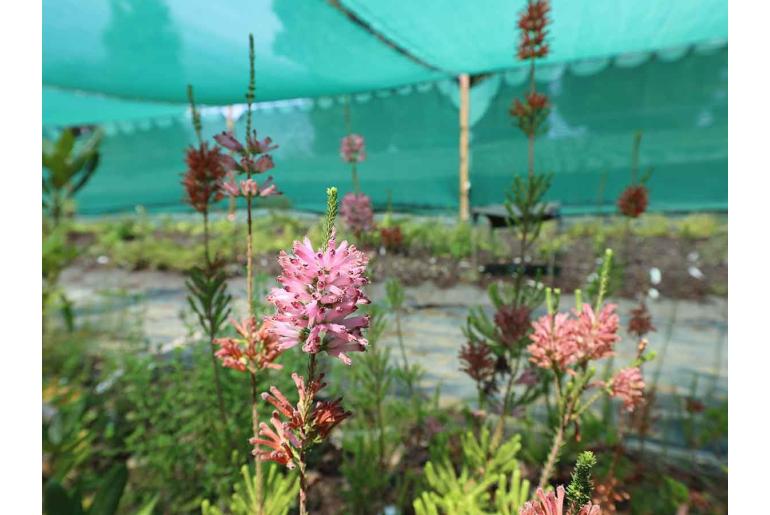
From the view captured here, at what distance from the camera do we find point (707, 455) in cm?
137

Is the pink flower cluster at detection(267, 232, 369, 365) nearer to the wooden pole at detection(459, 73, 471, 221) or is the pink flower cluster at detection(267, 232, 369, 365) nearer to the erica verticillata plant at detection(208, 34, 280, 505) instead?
the erica verticillata plant at detection(208, 34, 280, 505)

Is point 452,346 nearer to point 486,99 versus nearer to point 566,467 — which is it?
point 566,467

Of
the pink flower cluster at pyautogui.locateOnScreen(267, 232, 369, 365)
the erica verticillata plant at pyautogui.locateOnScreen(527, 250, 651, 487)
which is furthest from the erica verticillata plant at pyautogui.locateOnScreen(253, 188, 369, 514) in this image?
the erica verticillata plant at pyautogui.locateOnScreen(527, 250, 651, 487)

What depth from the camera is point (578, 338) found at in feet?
1.87

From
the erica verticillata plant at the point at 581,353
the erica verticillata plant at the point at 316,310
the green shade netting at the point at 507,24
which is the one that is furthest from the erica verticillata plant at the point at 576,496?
the green shade netting at the point at 507,24

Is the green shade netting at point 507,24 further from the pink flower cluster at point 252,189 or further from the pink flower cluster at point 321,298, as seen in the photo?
the pink flower cluster at point 321,298

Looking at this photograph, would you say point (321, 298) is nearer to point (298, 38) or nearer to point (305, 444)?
point (305, 444)

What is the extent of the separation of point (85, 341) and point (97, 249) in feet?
10.8

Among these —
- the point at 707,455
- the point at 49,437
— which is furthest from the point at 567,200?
the point at 49,437

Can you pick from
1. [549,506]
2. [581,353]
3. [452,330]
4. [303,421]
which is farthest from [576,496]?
[452,330]

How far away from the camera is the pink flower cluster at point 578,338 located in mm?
562

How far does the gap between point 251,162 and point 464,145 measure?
5.85ft

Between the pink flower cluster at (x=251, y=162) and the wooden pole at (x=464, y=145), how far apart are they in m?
1.46

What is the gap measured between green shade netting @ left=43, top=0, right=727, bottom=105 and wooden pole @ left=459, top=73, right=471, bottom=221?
232 mm
